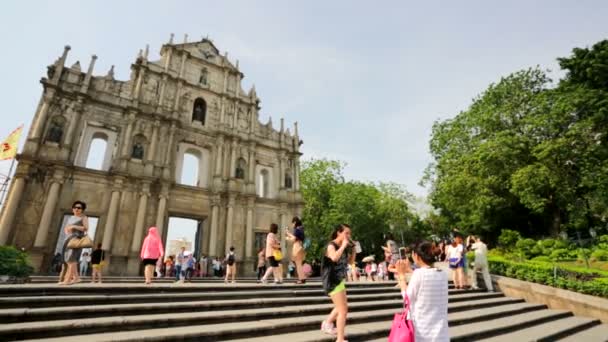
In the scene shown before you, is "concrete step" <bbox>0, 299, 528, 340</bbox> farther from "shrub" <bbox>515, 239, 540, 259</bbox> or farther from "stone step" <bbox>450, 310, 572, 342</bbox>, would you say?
"shrub" <bbox>515, 239, 540, 259</bbox>

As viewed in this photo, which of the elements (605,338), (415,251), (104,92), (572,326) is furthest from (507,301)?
(104,92)

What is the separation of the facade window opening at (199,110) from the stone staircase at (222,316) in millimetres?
16999

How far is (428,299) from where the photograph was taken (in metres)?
2.68

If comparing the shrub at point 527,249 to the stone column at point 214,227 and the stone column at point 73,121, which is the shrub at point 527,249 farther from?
the stone column at point 73,121

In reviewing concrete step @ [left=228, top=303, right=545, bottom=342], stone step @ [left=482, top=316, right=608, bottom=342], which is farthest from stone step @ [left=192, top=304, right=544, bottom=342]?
stone step @ [left=482, top=316, right=608, bottom=342]

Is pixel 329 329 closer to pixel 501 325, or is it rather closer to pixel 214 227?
pixel 501 325

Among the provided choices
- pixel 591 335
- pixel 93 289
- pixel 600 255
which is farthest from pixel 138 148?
pixel 600 255

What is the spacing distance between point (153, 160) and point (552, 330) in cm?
1921

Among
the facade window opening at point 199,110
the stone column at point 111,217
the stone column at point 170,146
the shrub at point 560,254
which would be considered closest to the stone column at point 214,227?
the stone column at point 170,146

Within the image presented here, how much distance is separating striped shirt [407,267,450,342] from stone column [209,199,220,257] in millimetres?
16910

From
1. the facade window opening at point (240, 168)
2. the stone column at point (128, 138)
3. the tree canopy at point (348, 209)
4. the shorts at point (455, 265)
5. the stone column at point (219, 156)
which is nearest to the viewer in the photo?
the shorts at point (455, 265)

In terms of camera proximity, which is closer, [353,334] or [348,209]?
[353,334]

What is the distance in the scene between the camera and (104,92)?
58.7 feet

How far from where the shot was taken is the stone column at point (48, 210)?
541 inches
